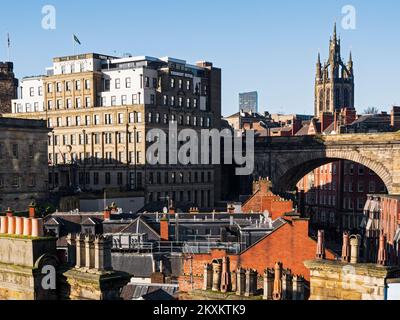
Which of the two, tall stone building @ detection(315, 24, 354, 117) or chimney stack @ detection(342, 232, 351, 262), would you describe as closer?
chimney stack @ detection(342, 232, 351, 262)

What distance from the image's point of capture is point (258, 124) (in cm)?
14888

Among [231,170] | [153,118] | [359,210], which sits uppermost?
[153,118]

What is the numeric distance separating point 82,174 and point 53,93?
12.4 m

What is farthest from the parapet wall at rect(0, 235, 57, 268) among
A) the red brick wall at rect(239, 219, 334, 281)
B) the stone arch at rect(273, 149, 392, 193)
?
the stone arch at rect(273, 149, 392, 193)

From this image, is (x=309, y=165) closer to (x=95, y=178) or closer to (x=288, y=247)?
(x=95, y=178)

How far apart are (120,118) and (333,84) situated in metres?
109

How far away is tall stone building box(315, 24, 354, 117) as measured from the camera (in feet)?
580

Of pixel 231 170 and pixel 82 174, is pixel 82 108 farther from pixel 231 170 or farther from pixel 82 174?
pixel 231 170

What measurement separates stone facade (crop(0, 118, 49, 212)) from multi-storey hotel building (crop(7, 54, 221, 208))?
7.44 m

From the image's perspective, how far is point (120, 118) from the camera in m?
79.8

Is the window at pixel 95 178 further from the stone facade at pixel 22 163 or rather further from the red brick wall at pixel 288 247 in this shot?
the red brick wall at pixel 288 247

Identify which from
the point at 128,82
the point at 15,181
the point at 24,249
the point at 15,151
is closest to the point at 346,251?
the point at 24,249

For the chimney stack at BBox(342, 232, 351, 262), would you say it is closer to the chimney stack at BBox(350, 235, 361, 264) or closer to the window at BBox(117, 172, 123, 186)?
the chimney stack at BBox(350, 235, 361, 264)
